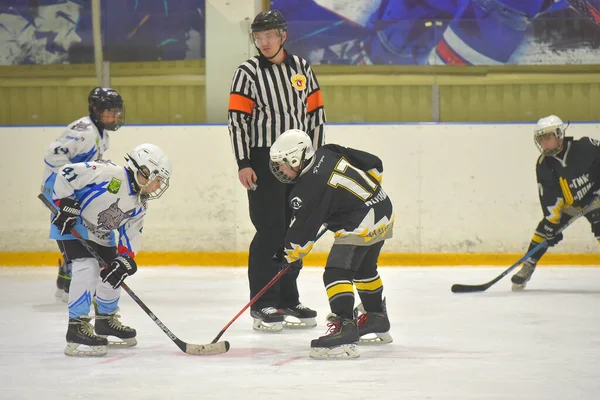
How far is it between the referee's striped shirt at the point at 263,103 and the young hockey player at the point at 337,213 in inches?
26.7

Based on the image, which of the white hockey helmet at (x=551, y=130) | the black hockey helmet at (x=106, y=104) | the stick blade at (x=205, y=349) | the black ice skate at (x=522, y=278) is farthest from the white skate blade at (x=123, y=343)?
the white hockey helmet at (x=551, y=130)

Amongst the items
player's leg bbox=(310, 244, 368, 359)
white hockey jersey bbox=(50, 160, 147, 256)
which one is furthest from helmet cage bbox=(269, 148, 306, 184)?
white hockey jersey bbox=(50, 160, 147, 256)

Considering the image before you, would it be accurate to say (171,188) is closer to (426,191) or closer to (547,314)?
(426,191)

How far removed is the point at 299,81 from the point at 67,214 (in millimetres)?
1336

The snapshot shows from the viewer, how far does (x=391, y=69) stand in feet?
23.8

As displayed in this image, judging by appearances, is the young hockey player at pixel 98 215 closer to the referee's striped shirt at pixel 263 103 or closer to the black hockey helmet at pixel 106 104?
the referee's striped shirt at pixel 263 103

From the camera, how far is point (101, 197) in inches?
143

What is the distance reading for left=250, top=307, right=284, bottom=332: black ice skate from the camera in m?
4.21

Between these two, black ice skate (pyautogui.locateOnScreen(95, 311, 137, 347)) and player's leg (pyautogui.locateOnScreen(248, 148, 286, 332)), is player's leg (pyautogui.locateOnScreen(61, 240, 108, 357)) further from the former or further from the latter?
player's leg (pyautogui.locateOnScreen(248, 148, 286, 332))

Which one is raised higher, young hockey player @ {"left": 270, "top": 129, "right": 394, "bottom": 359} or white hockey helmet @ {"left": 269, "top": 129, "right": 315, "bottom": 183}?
white hockey helmet @ {"left": 269, "top": 129, "right": 315, "bottom": 183}

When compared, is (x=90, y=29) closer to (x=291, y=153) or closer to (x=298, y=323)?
(x=298, y=323)

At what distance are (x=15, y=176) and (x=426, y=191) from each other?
2.92m

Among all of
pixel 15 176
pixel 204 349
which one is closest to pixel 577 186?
pixel 204 349

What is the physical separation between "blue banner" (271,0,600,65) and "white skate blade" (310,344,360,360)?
13.2ft
